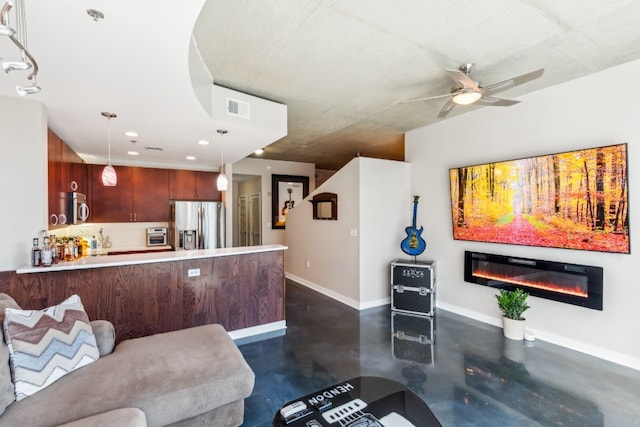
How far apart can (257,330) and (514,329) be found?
3008 mm

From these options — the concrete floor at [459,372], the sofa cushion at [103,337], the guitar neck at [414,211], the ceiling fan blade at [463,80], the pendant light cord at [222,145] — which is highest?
the ceiling fan blade at [463,80]

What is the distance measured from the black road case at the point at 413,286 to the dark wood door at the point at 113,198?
14.7 ft

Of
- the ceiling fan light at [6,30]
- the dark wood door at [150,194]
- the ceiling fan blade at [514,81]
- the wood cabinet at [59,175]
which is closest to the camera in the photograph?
the ceiling fan light at [6,30]

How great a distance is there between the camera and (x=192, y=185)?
5566 mm

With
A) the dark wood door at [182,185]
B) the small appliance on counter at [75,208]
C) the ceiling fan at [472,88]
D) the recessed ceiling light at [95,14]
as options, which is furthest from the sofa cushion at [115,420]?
the dark wood door at [182,185]

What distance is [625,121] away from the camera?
2.89m

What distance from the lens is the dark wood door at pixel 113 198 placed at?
487cm

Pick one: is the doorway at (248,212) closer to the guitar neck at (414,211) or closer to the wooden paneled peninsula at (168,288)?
the wooden paneled peninsula at (168,288)

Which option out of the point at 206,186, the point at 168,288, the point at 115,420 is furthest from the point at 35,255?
the point at 206,186

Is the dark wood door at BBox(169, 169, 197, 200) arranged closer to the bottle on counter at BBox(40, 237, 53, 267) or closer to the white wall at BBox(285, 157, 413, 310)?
the white wall at BBox(285, 157, 413, 310)

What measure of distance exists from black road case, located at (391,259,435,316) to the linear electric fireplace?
54 centimetres

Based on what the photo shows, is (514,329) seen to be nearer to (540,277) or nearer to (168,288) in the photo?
(540,277)

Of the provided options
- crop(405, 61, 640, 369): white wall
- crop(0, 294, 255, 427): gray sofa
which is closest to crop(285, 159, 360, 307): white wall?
crop(405, 61, 640, 369): white wall

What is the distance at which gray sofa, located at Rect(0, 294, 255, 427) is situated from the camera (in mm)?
1483
